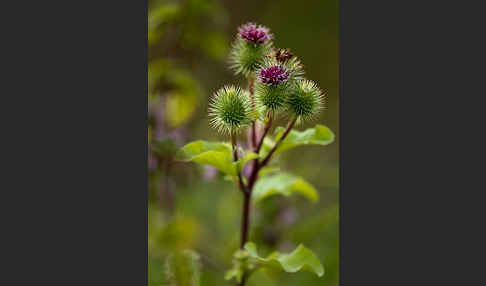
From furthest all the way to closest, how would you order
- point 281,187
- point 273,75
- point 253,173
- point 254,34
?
point 281,187
point 253,173
point 254,34
point 273,75

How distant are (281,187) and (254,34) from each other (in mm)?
589

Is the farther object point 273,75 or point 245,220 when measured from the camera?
point 245,220

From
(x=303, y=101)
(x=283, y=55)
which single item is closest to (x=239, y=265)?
(x=303, y=101)

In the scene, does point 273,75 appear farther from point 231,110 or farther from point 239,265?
point 239,265

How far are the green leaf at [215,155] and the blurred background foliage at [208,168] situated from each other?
48 cm

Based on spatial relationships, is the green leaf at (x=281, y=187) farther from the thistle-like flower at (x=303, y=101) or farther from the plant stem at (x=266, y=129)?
the thistle-like flower at (x=303, y=101)

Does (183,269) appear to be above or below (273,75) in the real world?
below

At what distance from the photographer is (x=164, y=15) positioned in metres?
2.05

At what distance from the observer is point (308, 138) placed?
4.91 feet

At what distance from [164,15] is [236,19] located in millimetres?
513

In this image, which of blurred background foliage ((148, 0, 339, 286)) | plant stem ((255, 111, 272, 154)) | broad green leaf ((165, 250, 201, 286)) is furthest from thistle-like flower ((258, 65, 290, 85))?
broad green leaf ((165, 250, 201, 286))

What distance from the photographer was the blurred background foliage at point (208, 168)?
6.53 ft

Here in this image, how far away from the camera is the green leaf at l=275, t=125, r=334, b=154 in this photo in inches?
58.3

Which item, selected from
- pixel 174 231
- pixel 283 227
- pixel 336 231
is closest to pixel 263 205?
pixel 283 227
